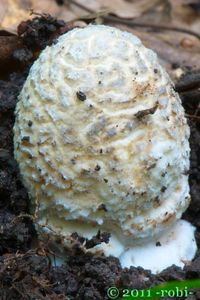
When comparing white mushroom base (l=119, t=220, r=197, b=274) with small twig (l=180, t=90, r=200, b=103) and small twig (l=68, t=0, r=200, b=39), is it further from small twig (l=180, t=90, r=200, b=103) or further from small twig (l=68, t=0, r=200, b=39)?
small twig (l=68, t=0, r=200, b=39)

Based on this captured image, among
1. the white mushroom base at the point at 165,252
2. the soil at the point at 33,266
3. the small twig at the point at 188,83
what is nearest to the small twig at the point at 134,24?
the small twig at the point at 188,83

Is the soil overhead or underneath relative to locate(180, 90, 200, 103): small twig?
underneath

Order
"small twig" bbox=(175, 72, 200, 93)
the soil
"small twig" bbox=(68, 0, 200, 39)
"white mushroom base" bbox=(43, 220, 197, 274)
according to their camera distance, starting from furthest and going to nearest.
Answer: "small twig" bbox=(68, 0, 200, 39), "small twig" bbox=(175, 72, 200, 93), "white mushroom base" bbox=(43, 220, 197, 274), the soil

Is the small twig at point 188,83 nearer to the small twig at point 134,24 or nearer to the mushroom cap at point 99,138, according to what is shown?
the mushroom cap at point 99,138

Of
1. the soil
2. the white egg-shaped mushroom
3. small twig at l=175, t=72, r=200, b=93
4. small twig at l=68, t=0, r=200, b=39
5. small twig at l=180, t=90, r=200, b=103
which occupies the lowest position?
the soil

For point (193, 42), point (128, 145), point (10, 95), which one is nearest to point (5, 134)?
point (10, 95)

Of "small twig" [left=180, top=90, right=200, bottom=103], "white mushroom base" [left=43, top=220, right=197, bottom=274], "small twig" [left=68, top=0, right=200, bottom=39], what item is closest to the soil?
"white mushroom base" [left=43, top=220, right=197, bottom=274]

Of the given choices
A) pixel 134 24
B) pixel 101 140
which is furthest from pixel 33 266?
pixel 134 24

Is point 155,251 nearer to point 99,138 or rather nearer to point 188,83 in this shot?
A: point 99,138
